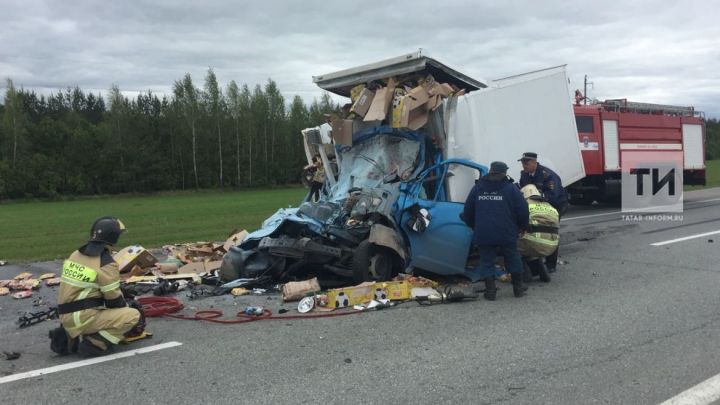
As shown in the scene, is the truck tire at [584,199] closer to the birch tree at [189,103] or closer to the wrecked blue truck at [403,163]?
the wrecked blue truck at [403,163]

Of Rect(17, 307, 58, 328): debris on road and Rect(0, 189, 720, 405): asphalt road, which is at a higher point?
Rect(17, 307, 58, 328): debris on road

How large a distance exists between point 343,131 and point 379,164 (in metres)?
0.82

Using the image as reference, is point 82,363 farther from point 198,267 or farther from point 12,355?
point 198,267

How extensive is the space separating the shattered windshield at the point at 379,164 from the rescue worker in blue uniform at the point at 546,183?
1.55 meters

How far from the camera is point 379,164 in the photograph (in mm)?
8438

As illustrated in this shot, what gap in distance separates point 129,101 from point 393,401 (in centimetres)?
5525

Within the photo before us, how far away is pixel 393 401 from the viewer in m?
3.67

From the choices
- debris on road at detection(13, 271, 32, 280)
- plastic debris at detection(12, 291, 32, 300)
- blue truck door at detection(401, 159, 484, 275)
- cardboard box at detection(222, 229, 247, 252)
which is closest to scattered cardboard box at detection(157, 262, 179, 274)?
cardboard box at detection(222, 229, 247, 252)

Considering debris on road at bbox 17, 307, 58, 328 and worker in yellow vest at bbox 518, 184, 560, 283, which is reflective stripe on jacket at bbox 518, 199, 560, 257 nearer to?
worker in yellow vest at bbox 518, 184, 560, 283

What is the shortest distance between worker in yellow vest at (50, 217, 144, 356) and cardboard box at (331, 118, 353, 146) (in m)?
4.49

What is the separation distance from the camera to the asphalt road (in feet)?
12.5

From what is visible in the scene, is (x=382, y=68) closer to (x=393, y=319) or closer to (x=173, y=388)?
(x=393, y=319)

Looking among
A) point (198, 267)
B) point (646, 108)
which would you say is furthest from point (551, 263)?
point (646, 108)

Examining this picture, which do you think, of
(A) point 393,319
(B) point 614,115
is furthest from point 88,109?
(A) point 393,319
